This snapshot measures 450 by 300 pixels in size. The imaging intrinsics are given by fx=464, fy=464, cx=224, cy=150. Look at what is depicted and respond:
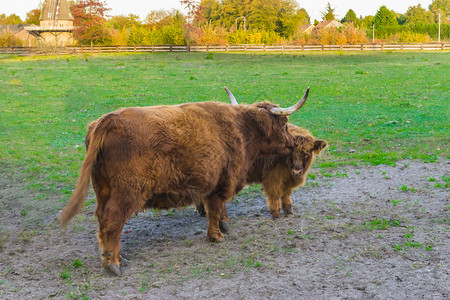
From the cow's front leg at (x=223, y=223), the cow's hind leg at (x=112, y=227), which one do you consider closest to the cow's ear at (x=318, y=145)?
the cow's front leg at (x=223, y=223)

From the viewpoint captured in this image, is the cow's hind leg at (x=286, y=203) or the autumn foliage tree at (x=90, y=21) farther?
the autumn foliage tree at (x=90, y=21)

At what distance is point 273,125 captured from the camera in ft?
21.0

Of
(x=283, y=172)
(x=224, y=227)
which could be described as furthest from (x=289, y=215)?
(x=224, y=227)

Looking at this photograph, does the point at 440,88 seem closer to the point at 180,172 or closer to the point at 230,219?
the point at 230,219

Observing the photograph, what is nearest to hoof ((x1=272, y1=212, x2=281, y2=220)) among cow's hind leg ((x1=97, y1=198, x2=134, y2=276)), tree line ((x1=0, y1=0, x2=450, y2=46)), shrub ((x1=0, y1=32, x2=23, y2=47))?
cow's hind leg ((x1=97, y1=198, x2=134, y2=276))

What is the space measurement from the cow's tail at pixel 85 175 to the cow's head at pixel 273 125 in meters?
2.27

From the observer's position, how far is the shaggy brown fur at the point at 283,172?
6784mm

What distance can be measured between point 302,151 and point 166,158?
256cm

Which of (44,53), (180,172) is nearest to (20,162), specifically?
(180,172)

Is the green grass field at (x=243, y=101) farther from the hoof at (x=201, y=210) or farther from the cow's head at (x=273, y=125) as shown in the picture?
the cow's head at (x=273, y=125)

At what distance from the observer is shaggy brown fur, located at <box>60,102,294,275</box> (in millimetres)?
4777

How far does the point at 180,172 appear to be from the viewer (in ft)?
17.2

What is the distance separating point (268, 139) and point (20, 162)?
19.1ft

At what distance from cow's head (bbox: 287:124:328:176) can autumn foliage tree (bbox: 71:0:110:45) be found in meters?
48.4
